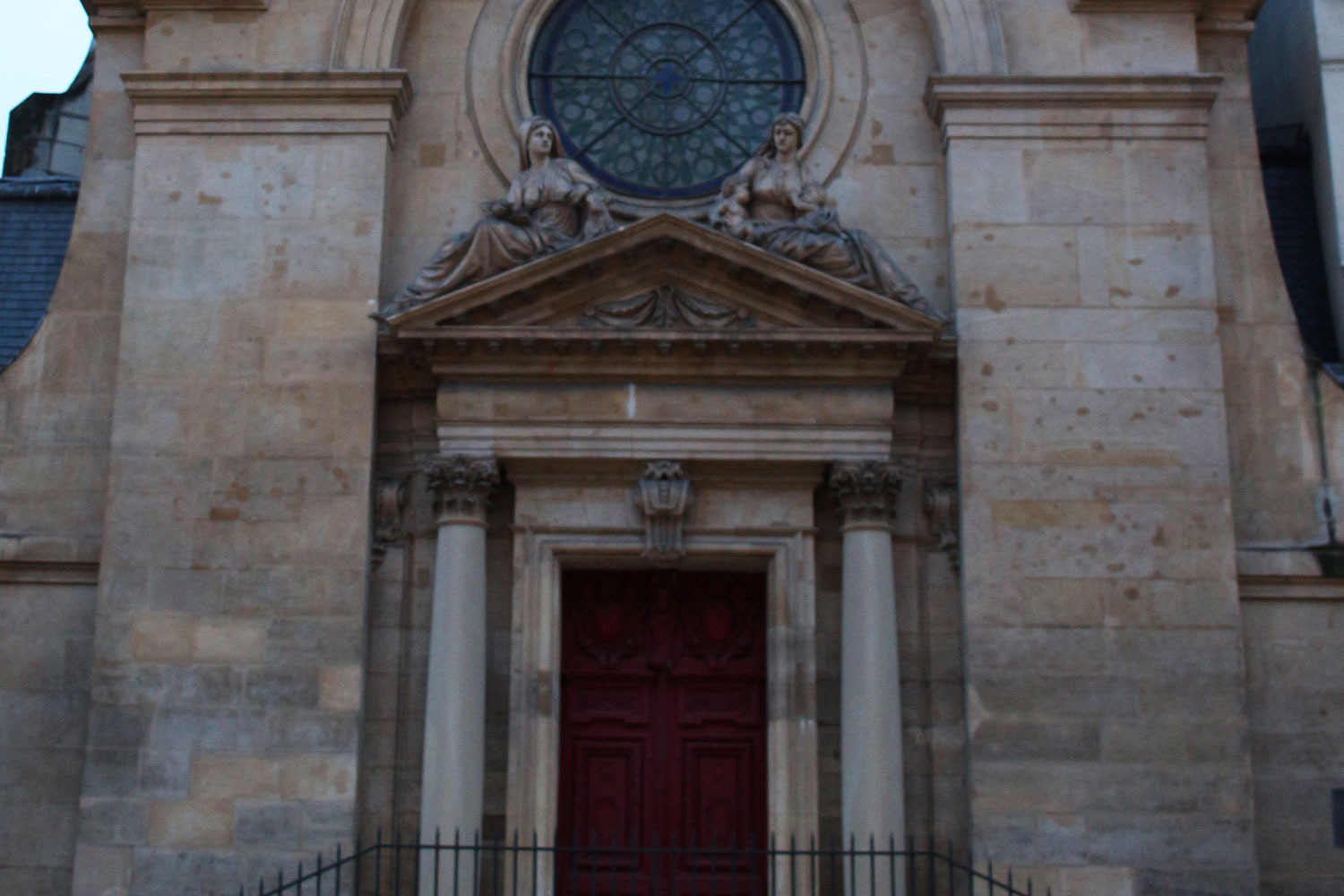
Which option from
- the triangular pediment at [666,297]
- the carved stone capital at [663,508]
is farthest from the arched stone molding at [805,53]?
the carved stone capital at [663,508]

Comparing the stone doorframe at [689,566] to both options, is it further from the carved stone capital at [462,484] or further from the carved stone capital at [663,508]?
the carved stone capital at [462,484]

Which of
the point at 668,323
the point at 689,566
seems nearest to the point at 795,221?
the point at 668,323

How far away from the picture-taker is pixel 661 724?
14.3 metres

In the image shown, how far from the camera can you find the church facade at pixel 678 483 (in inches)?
535

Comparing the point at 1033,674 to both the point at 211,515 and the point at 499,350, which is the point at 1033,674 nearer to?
the point at 499,350

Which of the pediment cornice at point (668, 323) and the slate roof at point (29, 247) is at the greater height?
the slate roof at point (29, 247)

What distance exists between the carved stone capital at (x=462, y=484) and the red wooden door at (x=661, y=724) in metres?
1.09

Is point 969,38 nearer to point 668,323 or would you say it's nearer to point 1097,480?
point 668,323

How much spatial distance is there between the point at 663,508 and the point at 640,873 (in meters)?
2.96

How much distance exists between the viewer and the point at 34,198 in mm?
16562

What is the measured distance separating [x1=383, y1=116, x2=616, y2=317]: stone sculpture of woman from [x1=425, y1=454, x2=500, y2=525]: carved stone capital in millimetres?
1354

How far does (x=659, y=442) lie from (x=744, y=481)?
78 centimetres

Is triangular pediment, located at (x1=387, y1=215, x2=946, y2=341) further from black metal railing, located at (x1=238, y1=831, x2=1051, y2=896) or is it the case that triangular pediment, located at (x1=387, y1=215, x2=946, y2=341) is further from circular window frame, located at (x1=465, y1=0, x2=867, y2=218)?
black metal railing, located at (x1=238, y1=831, x2=1051, y2=896)

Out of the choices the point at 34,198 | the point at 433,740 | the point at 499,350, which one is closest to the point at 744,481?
the point at 499,350
